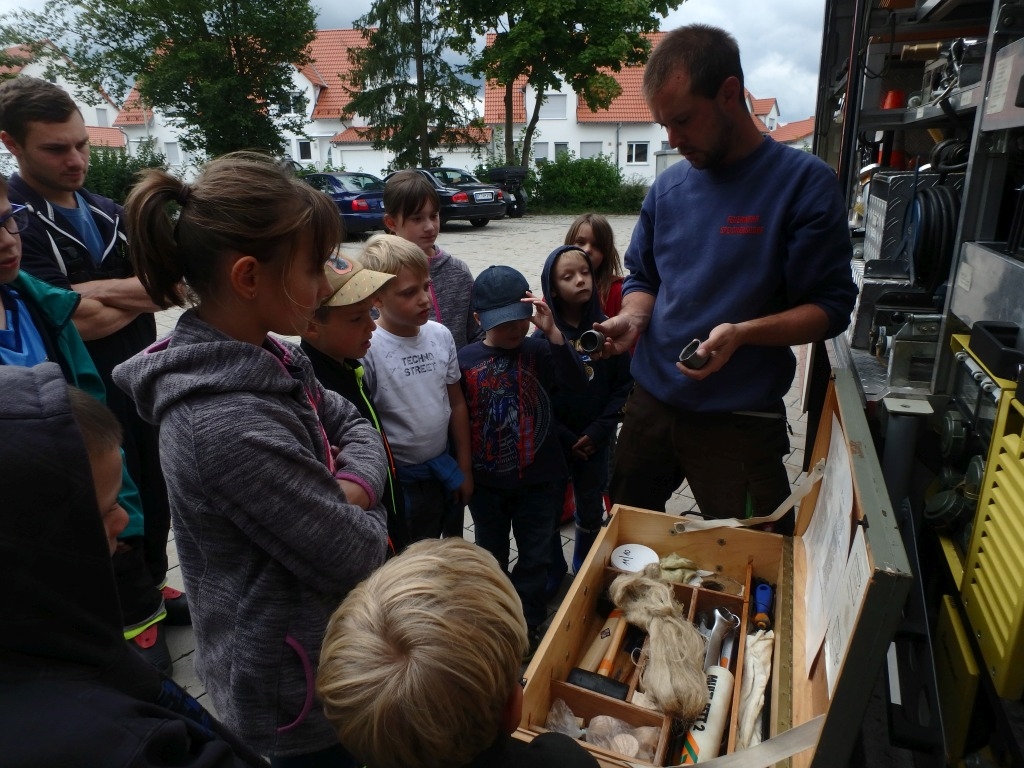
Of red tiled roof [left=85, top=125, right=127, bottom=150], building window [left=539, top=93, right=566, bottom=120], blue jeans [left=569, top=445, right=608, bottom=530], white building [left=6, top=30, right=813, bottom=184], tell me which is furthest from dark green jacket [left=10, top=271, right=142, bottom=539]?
red tiled roof [left=85, top=125, right=127, bottom=150]

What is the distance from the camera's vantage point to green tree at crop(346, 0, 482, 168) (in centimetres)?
2508

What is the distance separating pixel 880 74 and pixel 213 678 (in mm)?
4154

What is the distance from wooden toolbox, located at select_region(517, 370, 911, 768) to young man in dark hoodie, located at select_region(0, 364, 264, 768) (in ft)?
2.78

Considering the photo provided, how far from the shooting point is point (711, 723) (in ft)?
4.89

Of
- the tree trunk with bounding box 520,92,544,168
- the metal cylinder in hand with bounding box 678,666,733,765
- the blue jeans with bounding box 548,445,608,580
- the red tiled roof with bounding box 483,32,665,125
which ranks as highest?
the red tiled roof with bounding box 483,32,665,125

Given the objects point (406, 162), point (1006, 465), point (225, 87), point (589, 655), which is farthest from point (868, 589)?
point (406, 162)

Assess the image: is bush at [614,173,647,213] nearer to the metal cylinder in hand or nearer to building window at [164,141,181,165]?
the metal cylinder in hand

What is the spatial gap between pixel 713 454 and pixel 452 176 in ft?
62.2

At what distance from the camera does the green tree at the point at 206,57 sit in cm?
2194

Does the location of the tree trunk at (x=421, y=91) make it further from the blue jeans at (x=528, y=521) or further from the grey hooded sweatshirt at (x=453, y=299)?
the blue jeans at (x=528, y=521)

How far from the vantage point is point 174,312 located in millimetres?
9188

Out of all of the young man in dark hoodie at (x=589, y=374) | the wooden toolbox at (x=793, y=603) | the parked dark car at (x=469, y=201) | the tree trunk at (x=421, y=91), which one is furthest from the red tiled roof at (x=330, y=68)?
the wooden toolbox at (x=793, y=603)

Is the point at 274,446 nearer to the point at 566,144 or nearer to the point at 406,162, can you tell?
the point at 406,162

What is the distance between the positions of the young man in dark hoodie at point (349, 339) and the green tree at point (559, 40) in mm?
24522
